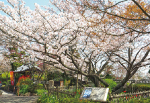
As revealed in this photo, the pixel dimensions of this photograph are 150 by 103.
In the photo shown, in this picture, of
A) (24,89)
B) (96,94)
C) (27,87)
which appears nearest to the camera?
(96,94)

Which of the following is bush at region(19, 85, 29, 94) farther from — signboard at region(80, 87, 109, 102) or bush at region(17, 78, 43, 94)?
signboard at region(80, 87, 109, 102)

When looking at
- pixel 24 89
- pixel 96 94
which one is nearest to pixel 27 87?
pixel 24 89

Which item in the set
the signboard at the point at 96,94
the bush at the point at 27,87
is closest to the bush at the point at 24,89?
the bush at the point at 27,87

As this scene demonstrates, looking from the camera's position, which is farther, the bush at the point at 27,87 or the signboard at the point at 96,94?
the bush at the point at 27,87

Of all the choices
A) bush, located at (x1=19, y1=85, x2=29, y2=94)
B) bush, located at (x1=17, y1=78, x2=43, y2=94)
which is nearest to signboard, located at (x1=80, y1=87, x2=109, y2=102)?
bush, located at (x1=17, y1=78, x2=43, y2=94)

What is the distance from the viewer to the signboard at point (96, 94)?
21.5 ft

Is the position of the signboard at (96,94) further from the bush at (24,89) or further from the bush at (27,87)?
the bush at (24,89)

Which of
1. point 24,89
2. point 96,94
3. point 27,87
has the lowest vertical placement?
point 24,89

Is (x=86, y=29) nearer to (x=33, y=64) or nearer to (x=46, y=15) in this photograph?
(x=46, y=15)

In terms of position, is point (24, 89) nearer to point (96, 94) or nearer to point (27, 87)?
point (27, 87)

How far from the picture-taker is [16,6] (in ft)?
28.5

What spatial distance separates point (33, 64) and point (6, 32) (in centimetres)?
817

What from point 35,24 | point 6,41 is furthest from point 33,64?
point 35,24

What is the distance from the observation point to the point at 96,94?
683 cm
